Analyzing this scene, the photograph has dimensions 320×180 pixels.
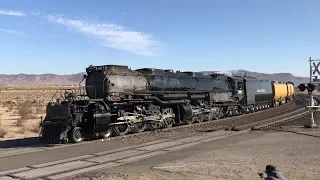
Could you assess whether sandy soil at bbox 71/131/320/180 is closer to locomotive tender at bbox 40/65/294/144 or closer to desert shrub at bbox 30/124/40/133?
locomotive tender at bbox 40/65/294/144

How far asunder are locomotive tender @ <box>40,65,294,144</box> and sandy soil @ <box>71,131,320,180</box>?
6.08 m

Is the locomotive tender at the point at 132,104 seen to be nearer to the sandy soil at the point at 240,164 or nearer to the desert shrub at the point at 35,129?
the desert shrub at the point at 35,129

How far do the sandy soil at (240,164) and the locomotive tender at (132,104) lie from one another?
20.0 feet

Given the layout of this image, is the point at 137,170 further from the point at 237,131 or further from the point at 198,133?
the point at 237,131

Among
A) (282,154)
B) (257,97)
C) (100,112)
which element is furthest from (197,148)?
(257,97)

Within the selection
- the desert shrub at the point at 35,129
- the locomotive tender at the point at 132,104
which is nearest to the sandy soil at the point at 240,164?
the locomotive tender at the point at 132,104

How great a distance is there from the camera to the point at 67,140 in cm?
1566

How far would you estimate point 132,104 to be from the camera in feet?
61.8

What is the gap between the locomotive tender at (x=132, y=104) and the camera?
15961 mm

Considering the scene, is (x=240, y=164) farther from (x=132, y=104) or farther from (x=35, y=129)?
(x=35, y=129)

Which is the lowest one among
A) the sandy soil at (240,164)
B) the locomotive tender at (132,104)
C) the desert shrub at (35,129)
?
the desert shrub at (35,129)

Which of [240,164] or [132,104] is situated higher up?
[132,104]

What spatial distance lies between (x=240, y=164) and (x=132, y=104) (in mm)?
9446

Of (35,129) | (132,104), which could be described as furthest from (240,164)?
(35,129)
